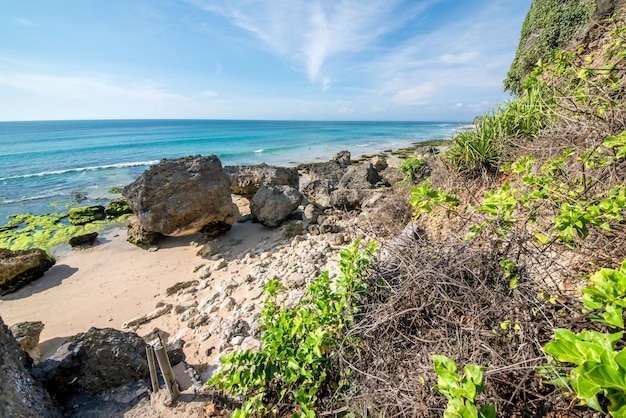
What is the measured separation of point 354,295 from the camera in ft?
7.37

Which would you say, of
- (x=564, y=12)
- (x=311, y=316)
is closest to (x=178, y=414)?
(x=311, y=316)

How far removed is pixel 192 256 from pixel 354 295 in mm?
6561

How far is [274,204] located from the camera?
8812mm

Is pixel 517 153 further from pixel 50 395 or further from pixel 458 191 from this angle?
pixel 50 395

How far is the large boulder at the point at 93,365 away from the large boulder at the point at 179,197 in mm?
4653

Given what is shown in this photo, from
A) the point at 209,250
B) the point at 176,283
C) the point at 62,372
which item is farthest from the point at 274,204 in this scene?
the point at 62,372

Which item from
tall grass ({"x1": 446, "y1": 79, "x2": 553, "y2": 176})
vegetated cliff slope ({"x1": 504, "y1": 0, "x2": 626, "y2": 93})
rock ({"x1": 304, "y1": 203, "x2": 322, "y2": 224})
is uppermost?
vegetated cliff slope ({"x1": 504, "y1": 0, "x2": 626, "y2": 93})

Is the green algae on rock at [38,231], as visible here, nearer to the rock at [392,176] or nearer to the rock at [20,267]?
the rock at [20,267]

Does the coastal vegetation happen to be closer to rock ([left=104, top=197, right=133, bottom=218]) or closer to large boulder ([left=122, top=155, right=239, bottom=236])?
Answer: large boulder ([left=122, top=155, right=239, bottom=236])

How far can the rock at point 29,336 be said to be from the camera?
14.2 feet

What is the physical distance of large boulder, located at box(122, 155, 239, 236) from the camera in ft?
25.5

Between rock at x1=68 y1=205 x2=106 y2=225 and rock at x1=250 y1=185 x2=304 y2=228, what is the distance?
803 centimetres

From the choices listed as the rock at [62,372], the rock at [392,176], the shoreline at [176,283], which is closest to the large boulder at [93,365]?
the rock at [62,372]

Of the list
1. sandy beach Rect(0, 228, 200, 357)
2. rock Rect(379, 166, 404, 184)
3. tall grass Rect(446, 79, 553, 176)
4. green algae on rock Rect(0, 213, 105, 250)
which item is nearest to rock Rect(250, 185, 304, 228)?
sandy beach Rect(0, 228, 200, 357)
